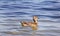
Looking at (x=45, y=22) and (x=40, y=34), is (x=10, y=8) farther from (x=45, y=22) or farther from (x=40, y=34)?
(x=40, y=34)

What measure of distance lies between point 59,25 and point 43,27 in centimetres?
73

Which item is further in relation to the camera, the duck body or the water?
the duck body

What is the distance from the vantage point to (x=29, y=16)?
12125 millimetres

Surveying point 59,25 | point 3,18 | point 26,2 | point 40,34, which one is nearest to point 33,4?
point 26,2

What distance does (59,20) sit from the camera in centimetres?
1144

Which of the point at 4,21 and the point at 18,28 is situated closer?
the point at 18,28

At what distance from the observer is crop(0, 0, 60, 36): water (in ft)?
31.2

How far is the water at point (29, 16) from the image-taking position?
9.52 metres

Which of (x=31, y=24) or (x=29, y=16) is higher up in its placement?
(x=29, y=16)

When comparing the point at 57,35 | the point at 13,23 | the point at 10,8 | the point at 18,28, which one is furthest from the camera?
the point at 10,8

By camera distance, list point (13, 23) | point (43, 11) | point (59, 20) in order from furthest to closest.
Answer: point (43, 11) < point (59, 20) < point (13, 23)

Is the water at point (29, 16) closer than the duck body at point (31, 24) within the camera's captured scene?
Yes

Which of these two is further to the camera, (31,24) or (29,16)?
(29,16)

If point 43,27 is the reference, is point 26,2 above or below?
above
